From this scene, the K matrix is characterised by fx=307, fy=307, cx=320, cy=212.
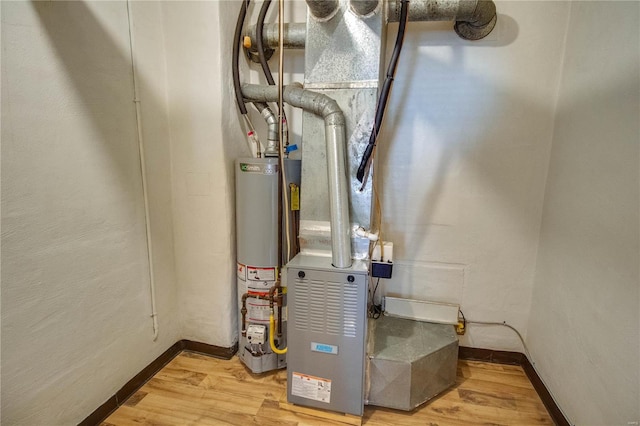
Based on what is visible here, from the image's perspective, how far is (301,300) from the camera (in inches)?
54.7

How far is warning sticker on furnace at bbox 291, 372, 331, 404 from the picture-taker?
4.63ft

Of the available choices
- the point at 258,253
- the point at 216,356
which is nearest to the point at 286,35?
the point at 258,253

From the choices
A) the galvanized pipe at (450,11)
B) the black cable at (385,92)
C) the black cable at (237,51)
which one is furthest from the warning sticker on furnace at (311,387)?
the galvanized pipe at (450,11)

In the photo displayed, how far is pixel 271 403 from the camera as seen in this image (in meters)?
1.52

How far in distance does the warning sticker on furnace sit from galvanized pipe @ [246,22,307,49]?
1681 mm

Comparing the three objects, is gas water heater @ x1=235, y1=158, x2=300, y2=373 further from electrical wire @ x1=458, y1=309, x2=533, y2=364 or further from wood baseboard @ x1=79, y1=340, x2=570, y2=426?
electrical wire @ x1=458, y1=309, x2=533, y2=364

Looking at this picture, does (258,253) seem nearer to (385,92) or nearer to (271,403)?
(271,403)

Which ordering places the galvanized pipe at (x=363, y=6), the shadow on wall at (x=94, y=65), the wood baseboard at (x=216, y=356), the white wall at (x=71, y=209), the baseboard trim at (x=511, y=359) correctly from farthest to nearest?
the baseboard trim at (x=511, y=359) < the wood baseboard at (x=216, y=356) < the galvanized pipe at (x=363, y=6) < the shadow on wall at (x=94, y=65) < the white wall at (x=71, y=209)

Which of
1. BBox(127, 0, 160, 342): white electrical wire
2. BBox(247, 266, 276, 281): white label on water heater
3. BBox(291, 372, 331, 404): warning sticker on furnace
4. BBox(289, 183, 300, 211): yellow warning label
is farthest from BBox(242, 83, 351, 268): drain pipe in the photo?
BBox(127, 0, 160, 342): white electrical wire

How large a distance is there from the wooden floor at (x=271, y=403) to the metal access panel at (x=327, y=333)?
5.3 inches

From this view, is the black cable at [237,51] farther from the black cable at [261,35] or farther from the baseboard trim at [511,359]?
the baseboard trim at [511,359]

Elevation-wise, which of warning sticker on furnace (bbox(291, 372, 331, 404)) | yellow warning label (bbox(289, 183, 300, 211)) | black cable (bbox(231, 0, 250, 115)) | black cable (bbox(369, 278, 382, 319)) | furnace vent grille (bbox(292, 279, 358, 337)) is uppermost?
black cable (bbox(231, 0, 250, 115))

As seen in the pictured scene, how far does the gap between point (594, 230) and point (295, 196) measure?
4.32 feet

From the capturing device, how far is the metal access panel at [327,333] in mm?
1331
